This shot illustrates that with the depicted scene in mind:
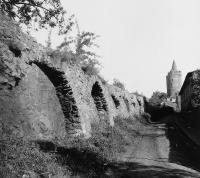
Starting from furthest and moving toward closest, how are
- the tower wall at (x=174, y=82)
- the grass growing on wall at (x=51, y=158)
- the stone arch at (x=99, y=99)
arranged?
the tower wall at (x=174, y=82) → the stone arch at (x=99, y=99) → the grass growing on wall at (x=51, y=158)

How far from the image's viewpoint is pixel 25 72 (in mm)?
8375

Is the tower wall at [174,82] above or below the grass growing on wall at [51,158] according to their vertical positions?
above

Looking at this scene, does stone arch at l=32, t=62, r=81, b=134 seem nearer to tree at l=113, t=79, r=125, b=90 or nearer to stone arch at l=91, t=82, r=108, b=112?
stone arch at l=91, t=82, r=108, b=112

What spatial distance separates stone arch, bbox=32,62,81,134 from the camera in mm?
10962

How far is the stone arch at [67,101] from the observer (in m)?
11.0

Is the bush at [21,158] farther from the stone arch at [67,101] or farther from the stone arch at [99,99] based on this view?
the stone arch at [99,99]

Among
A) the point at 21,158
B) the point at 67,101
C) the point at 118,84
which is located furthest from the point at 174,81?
the point at 21,158

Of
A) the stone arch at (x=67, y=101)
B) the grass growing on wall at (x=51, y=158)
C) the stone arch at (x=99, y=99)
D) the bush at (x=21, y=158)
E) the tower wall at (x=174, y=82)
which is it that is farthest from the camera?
the tower wall at (x=174, y=82)

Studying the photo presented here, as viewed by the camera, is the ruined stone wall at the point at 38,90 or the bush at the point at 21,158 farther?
the ruined stone wall at the point at 38,90

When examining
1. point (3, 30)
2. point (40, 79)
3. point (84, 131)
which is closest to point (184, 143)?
point (84, 131)

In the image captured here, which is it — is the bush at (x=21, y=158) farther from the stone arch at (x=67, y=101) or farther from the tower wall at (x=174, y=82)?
the tower wall at (x=174, y=82)

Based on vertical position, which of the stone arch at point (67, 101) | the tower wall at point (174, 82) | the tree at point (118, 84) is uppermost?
the tower wall at point (174, 82)

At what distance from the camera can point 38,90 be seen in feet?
31.6

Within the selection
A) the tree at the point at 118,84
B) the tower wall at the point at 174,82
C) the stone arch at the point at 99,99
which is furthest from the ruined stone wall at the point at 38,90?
the tower wall at the point at 174,82
